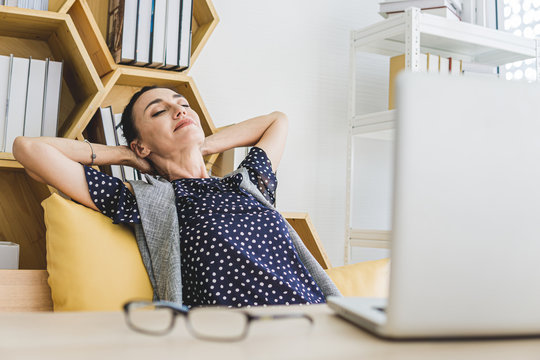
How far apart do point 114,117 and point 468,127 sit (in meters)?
1.41

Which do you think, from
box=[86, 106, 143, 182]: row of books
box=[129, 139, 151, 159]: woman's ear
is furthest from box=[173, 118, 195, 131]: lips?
box=[86, 106, 143, 182]: row of books

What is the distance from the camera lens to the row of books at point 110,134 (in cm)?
165

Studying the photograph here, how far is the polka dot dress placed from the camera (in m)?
1.21

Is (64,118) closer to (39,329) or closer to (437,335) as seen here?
(39,329)

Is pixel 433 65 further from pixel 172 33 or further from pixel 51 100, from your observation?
pixel 51 100

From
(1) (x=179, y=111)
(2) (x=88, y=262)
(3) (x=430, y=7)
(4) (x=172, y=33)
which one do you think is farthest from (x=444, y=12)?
(2) (x=88, y=262)

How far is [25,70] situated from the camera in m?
1.57

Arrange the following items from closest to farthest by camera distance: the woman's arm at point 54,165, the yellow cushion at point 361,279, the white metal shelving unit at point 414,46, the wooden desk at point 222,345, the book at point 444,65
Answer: the wooden desk at point 222,345 → the woman's arm at point 54,165 → the yellow cushion at point 361,279 → the white metal shelving unit at point 414,46 → the book at point 444,65

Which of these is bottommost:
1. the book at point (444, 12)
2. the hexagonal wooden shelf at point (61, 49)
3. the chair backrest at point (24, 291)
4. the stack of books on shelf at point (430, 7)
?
the chair backrest at point (24, 291)

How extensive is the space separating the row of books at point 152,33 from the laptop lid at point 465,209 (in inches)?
56.0

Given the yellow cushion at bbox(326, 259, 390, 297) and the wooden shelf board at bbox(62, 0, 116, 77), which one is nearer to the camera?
the yellow cushion at bbox(326, 259, 390, 297)

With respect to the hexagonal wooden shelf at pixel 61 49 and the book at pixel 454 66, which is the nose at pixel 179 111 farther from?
the book at pixel 454 66

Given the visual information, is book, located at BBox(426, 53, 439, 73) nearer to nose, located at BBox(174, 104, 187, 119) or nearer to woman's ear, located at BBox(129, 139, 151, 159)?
nose, located at BBox(174, 104, 187, 119)

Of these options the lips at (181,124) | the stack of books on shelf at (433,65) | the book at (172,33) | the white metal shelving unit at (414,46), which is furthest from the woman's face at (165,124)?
the stack of books on shelf at (433,65)
